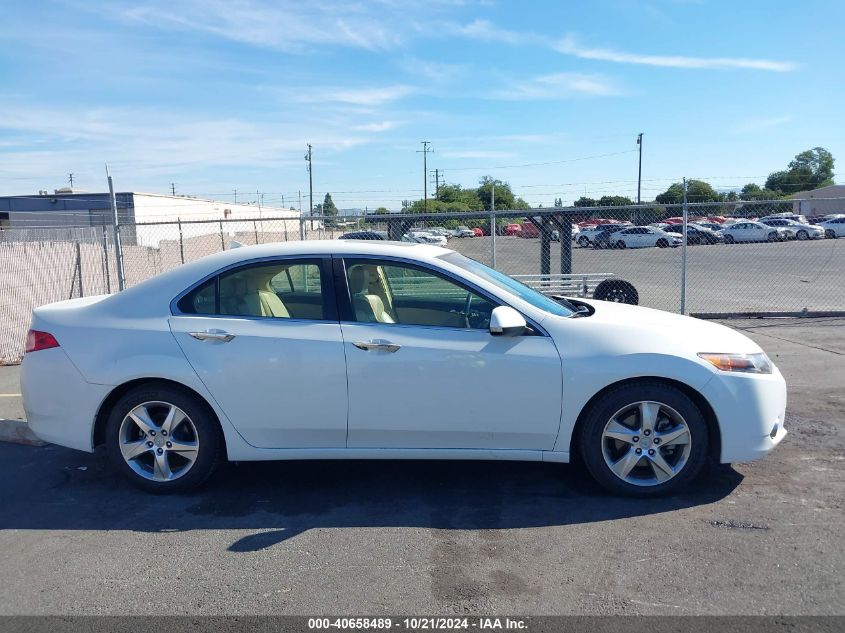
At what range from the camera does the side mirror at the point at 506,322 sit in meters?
4.49

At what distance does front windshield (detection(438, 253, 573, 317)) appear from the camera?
4988 mm

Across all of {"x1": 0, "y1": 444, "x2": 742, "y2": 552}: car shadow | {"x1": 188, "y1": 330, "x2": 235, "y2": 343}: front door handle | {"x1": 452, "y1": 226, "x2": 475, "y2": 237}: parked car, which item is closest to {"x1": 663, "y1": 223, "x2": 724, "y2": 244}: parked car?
{"x1": 452, "y1": 226, "x2": 475, "y2": 237}: parked car

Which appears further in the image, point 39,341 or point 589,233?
point 589,233

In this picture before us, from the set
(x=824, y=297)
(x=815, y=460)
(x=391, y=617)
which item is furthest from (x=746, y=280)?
(x=391, y=617)

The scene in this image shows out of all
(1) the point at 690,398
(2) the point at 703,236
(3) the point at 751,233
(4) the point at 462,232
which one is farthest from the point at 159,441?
(3) the point at 751,233

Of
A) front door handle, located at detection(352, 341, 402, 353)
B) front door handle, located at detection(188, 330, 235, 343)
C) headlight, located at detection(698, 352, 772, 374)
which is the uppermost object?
front door handle, located at detection(188, 330, 235, 343)

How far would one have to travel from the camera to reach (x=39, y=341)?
16.3 feet

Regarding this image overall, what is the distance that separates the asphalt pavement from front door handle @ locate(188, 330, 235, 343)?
103 cm

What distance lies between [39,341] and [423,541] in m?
2.88

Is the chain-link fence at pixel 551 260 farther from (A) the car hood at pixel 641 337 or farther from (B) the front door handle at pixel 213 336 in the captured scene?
(A) the car hood at pixel 641 337

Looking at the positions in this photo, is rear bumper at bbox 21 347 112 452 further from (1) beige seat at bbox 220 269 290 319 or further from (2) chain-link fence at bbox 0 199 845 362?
(2) chain-link fence at bbox 0 199 845 362

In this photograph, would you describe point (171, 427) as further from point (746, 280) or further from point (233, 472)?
point (746, 280)

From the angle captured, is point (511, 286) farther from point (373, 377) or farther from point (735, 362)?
point (735, 362)

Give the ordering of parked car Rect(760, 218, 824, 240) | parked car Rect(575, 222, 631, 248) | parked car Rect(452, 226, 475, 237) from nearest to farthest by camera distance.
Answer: parked car Rect(452, 226, 475, 237), parked car Rect(575, 222, 631, 248), parked car Rect(760, 218, 824, 240)
